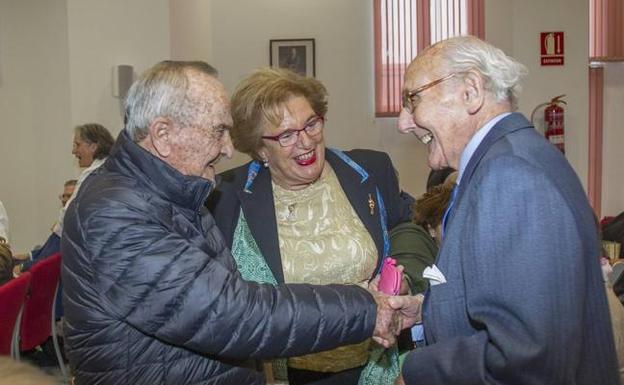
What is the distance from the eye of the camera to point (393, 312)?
Answer: 191cm

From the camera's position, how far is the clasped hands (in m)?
1.85

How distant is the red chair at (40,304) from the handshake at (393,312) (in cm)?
246

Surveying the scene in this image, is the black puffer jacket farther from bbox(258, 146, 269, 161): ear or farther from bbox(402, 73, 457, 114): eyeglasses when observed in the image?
bbox(258, 146, 269, 161): ear

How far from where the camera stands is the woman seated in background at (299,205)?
2338mm

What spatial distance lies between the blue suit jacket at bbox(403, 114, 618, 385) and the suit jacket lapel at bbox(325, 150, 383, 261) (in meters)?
0.87

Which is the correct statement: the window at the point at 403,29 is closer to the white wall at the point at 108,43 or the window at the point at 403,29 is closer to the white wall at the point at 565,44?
the white wall at the point at 565,44

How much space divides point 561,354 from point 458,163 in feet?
1.59

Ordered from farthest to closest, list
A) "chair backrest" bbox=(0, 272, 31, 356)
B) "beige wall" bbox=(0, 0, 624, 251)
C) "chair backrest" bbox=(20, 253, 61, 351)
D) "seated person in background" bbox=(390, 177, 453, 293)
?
"beige wall" bbox=(0, 0, 624, 251) < "chair backrest" bbox=(20, 253, 61, 351) < "chair backrest" bbox=(0, 272, 31, 356) < "seated person in background" bbox=(390, 177, 453, 293)

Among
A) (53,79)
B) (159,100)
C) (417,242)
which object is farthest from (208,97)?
(53,79)

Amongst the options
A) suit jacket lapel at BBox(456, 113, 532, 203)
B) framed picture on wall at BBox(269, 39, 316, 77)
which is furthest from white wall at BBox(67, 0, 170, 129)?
suit jacket lapel at BBox(456, 113, 532, 203)

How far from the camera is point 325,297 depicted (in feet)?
5.70

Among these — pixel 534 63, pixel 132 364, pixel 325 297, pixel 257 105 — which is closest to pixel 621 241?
pixel 534 63

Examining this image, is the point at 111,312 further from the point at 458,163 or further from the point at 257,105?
the point at 257,105

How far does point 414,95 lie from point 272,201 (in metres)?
0.87
